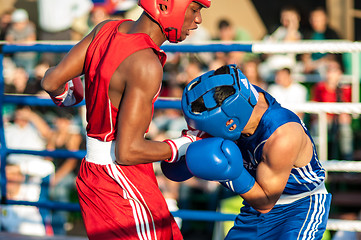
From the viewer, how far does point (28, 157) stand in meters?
5.50

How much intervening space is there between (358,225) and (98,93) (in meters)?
1.73

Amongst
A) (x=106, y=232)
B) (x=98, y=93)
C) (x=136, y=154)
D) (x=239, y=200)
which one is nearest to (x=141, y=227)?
(x=106, y=232)

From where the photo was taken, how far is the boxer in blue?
219 centimetres

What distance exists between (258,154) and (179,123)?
324 cm

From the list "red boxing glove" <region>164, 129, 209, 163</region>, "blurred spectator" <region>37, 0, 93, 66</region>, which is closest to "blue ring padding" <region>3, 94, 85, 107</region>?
"red boxing glove" <region>164, 129, 209, 163</region>

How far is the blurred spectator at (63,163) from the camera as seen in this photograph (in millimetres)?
5730

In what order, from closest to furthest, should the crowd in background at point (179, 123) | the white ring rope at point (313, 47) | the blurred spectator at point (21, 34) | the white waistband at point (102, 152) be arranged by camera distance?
the white waistband at point (102, 152), the white ring rope at point (313, 47), the crowd in background at point (179, 123), the blurred spectator at point (21, 34)

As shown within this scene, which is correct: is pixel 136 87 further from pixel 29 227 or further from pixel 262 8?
pixel 262 8

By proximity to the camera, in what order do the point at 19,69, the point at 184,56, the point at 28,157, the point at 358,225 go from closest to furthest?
1. the point at 358,225
2. the point at 28,157
3. the point at 19,69
4. the point at 184,56

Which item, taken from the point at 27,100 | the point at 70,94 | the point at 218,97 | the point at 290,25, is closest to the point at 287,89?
the point at 290,25

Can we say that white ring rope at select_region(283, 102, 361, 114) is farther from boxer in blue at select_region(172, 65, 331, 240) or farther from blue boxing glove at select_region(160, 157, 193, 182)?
blue boxing glove at select_region(160, 157, 193, 182)

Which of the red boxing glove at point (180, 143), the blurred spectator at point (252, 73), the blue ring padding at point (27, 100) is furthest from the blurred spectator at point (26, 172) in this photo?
the red boxing glove at point (180, 143)

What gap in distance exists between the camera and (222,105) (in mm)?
2191

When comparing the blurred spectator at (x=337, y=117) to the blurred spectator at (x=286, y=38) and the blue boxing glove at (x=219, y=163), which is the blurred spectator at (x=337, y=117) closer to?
the blurred spectator at (x=286, y=38)
